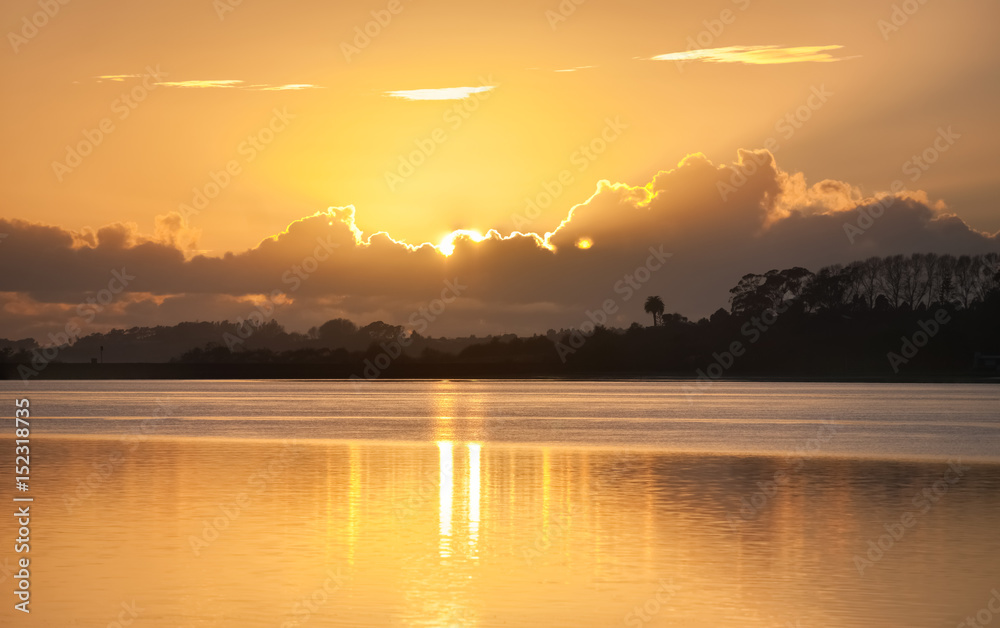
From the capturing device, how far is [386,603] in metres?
17.9

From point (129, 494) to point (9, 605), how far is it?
14.7m

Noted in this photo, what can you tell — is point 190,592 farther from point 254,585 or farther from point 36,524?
point 36,524

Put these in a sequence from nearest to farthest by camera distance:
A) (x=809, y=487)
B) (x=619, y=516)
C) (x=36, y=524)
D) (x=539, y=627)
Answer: (x=539, y=627) < (x=36, y=524) < (x=619, y=516) < (x=809, y=487)

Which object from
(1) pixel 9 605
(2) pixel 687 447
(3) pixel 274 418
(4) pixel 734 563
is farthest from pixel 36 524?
(3) pixel 274 418

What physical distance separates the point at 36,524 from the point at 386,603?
1196cm

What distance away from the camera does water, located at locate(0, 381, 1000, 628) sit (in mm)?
17734

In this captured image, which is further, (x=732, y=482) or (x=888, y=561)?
(x=732, y=482)

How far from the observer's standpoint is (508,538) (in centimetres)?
2456

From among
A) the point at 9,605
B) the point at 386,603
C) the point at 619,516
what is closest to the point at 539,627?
the point at 386,603

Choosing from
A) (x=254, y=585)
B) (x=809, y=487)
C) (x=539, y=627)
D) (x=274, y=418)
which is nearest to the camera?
Answer: (x=539, y=627)

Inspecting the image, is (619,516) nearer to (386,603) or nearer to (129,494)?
(386,603)

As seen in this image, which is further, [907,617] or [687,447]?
[687,447]

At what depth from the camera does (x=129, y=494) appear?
1264 inches

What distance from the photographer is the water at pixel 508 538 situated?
17734 millimetres
